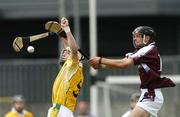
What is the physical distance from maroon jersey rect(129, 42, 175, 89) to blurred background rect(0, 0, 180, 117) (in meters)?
9.25

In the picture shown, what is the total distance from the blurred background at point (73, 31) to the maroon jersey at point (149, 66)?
9.25 metres

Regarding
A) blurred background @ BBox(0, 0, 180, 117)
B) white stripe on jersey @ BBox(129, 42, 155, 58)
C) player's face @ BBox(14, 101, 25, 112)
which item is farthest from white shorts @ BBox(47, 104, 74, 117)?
blurred background @ BBox(0, 0, 180, 117)

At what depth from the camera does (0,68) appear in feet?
72.3

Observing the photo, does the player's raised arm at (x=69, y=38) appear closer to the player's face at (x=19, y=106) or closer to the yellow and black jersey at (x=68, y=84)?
the yellow and black jersey at (x=68, y=84)

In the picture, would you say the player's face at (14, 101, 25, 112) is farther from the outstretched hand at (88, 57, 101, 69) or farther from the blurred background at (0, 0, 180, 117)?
the outstretched hand at (88, 57, 101, 69)

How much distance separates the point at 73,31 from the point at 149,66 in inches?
535

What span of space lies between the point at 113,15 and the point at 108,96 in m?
6.01

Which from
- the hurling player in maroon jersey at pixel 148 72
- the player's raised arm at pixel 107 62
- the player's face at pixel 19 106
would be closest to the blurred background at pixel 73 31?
the player's face at pixel 19 106

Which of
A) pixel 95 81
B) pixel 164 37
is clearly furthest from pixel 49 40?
pixel 95 81

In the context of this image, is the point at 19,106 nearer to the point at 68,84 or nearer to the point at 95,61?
the point at 68,84

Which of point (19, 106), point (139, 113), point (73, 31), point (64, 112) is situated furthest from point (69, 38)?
point (73, 31)

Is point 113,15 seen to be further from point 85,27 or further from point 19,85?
point 19,85

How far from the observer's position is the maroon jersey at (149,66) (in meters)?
11.7

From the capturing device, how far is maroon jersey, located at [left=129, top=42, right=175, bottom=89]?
38.4 feet
